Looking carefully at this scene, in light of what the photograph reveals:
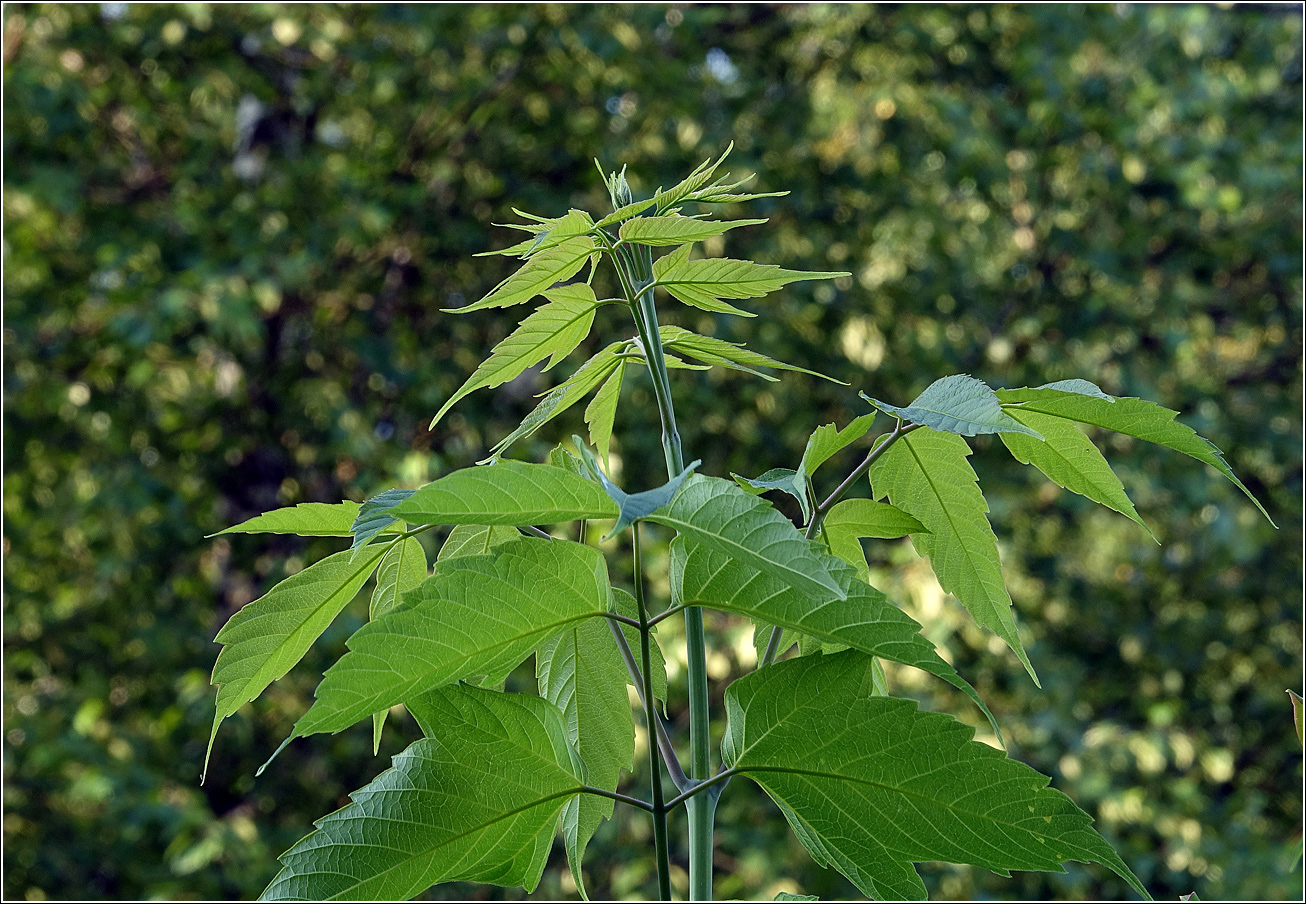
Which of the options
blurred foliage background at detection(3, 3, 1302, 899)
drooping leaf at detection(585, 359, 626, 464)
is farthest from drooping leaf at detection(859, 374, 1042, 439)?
blurred foliage background at detection(3, 3, 1302, 899)

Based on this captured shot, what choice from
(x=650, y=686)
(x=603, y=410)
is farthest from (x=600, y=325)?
(x=650, y=686)

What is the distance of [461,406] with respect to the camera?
1836 mm

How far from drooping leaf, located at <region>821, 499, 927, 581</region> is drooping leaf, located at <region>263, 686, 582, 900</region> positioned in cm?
11

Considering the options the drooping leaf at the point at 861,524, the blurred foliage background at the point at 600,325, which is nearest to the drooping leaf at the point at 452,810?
the drooping leaf at the point at 861,524

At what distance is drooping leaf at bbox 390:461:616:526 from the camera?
8.9 inches

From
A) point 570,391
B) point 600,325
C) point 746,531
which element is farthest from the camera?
point 600,325

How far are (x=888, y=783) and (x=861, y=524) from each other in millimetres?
89

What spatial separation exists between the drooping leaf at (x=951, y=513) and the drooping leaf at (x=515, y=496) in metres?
0.14

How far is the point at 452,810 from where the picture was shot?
25 centimetres

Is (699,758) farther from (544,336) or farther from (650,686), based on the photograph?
(544,336)

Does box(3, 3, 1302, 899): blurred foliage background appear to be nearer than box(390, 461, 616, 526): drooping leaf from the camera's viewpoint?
No

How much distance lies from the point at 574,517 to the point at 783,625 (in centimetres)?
6

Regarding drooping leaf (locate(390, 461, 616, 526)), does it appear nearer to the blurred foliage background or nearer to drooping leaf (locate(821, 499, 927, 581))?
drooping leaf (locate(821, 499, 927, 581))

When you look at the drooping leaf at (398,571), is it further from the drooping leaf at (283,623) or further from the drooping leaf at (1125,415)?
the drooping leaf at (1125,415)
